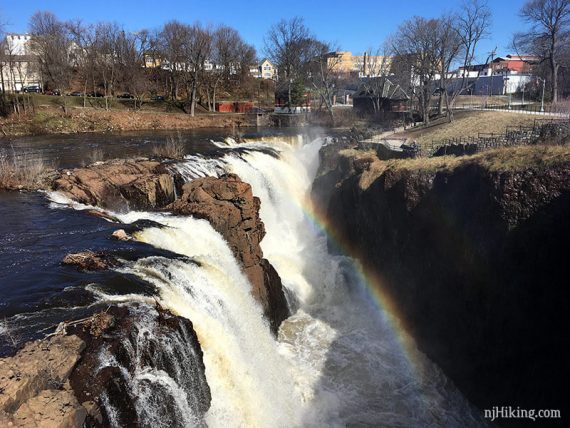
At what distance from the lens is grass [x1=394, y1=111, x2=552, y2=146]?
27.6 meters

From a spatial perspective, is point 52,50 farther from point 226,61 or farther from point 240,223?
point 240,223

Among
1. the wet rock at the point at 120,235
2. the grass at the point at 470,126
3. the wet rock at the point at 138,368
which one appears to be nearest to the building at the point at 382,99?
the grass at the point at 470,126

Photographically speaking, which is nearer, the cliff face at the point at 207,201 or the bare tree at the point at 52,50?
the cliff face at the point at 207,201

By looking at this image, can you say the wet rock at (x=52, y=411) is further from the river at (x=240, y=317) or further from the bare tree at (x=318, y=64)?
the bare tree at (x=318, y=64)

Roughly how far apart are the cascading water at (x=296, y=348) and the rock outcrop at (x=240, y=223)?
21.8 inches

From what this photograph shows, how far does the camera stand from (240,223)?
15852 millimetres

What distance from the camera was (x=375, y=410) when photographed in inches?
464

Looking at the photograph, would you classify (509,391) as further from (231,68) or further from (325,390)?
(231,68)

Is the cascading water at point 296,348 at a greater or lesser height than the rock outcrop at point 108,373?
lesser

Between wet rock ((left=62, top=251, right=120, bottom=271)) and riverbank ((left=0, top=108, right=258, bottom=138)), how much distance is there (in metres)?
34.1

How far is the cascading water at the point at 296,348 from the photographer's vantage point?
10.1 metres

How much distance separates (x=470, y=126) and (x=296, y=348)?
23.3 metres

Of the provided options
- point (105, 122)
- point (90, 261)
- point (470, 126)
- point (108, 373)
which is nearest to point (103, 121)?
point (105, 122)

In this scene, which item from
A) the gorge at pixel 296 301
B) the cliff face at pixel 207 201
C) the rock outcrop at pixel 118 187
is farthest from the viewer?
the rock outcrop at pixel 118 187
